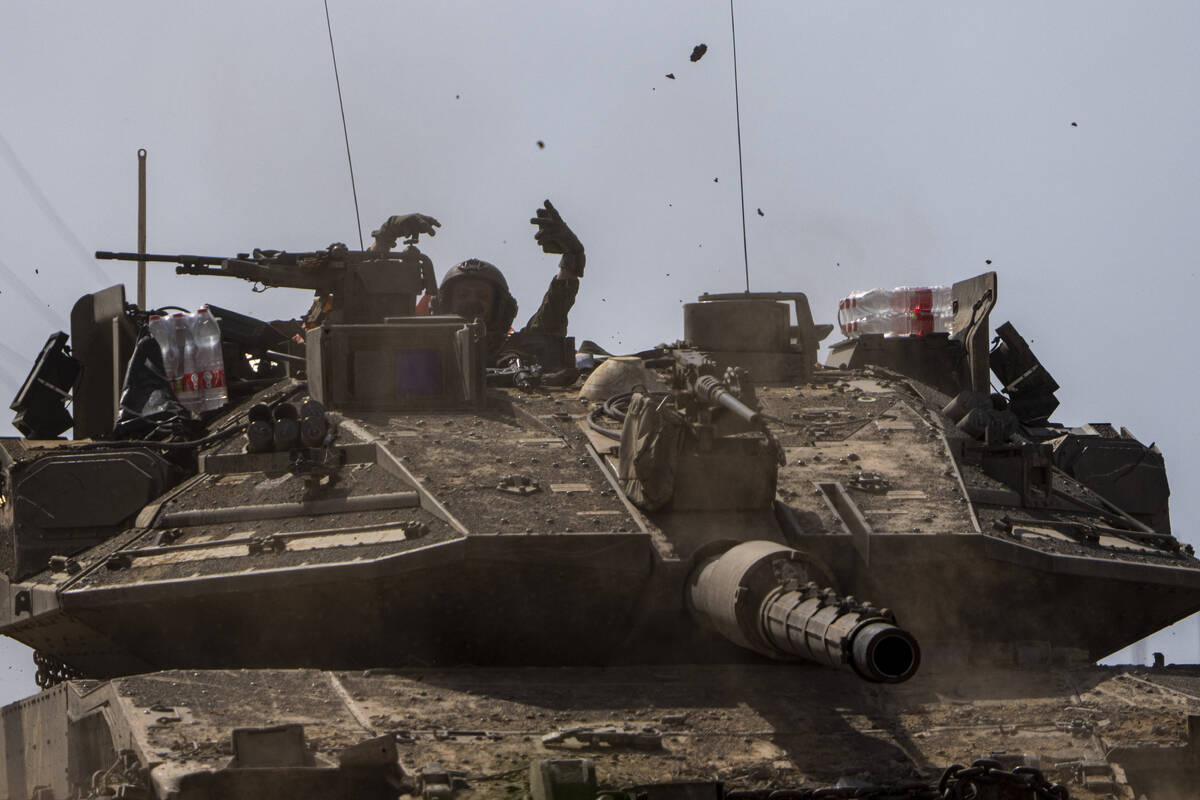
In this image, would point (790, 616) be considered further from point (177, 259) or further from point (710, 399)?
point (177, 259)

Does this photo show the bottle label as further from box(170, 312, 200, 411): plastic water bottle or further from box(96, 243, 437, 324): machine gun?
box(96, 243, 437, 324): machine gun

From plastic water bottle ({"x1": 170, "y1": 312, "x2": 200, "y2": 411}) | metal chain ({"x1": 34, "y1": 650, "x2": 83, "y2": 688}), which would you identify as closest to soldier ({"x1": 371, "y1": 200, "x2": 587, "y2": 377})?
plastic water bottle ({"x1": 170, "y1": 312, "x2": 200, "y2": 411})

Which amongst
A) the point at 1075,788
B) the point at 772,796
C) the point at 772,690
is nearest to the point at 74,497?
the point at 772,690

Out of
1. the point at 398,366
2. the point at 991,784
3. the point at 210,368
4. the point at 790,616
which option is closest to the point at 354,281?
the point at 210,368

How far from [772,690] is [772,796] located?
1732 millimetres

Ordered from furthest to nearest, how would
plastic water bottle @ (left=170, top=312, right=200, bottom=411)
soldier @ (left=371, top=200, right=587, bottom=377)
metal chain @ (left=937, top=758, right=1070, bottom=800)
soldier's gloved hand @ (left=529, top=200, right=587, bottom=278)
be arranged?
soldier's gloved hand @ (left=529, top=200, right=587, bottom=278), soldier @ (left=371, top=200, right=587, bottom=377), plastic water bottle @ (left=170, top=312, right=200, bottom=411), metal chain @ (left=937, top=758, right=1070, bottom=800)

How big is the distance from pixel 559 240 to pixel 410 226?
2542 millimetres

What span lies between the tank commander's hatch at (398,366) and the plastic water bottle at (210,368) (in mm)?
1426

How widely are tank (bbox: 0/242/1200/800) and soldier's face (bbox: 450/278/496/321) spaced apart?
1.81 m

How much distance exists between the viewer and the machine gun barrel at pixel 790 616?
7.84 metres

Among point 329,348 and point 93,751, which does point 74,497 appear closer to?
point 329,348

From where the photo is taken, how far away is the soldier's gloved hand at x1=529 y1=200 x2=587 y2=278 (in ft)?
50.2

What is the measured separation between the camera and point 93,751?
28.3ft

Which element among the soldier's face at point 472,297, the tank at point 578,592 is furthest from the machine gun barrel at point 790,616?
the soldier's face at point 472,297
